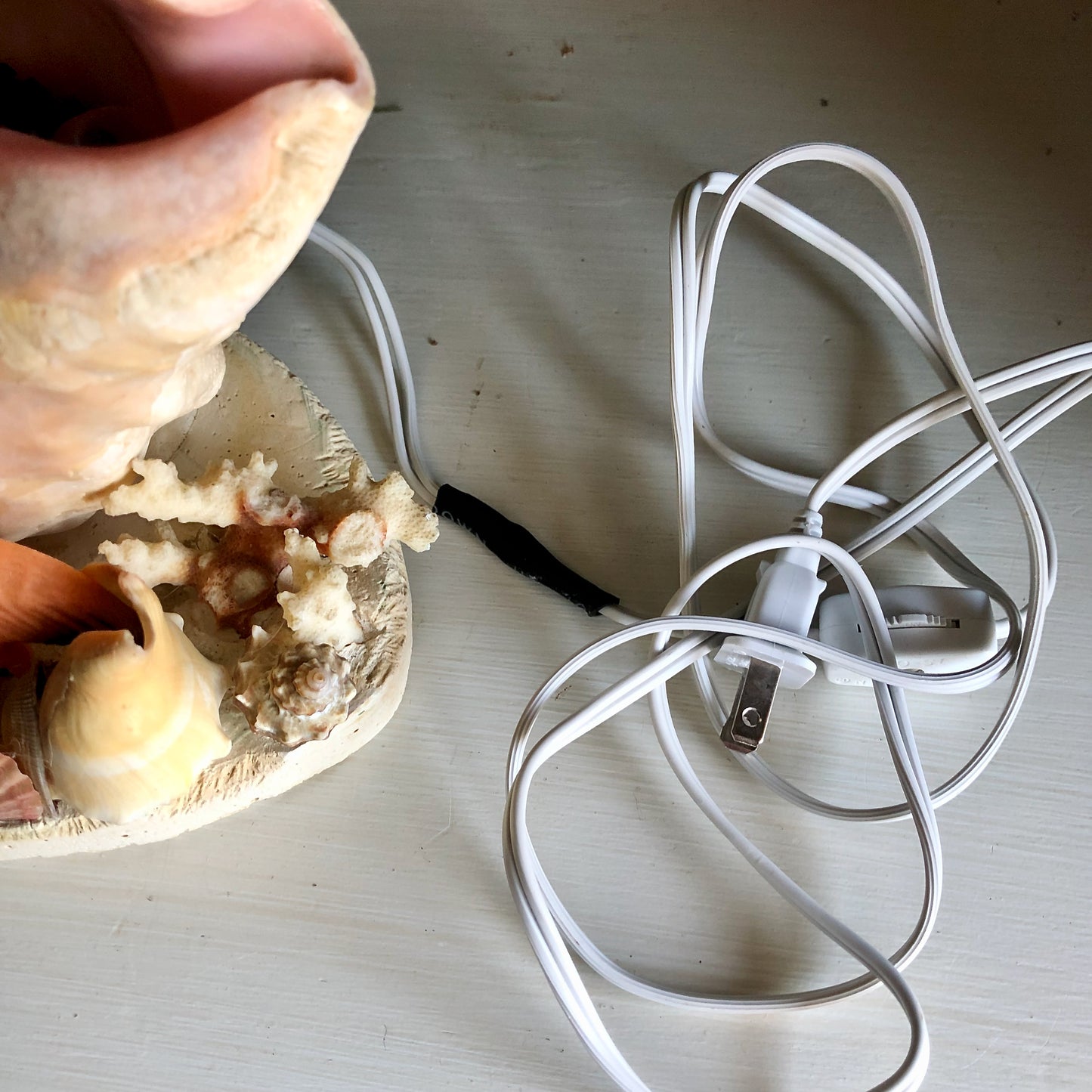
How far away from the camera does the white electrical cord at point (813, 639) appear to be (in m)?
0.34

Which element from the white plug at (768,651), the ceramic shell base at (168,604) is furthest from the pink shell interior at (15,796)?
the white plug at (768,651)

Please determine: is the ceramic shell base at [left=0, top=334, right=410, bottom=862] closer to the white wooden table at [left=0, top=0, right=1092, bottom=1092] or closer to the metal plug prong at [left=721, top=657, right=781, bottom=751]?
the white wooden table at [left=0, top=0, right=1092, bottom=1092]

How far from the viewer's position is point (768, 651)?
1.14 ft

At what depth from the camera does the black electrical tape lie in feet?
1.31

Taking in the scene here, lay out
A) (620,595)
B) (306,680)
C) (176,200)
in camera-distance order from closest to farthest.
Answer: (176,200) < (306,680) < (620,595)

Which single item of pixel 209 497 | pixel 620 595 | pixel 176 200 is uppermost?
pixel 176 200

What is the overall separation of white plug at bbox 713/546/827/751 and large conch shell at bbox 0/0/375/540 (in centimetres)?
22

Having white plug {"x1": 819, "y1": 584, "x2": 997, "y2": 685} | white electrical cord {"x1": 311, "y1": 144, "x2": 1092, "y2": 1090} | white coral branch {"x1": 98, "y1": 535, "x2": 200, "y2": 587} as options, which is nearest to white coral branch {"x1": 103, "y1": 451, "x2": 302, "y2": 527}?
white coral branch {"x1": 98, "y1": 535, "x2": 200, "y2": 587}

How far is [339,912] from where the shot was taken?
38 cm

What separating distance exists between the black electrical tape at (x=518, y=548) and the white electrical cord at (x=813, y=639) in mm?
11

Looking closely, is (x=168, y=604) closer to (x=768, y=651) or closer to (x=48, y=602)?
(x=48, y=602)

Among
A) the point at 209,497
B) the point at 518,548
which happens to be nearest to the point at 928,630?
the point at 518,548

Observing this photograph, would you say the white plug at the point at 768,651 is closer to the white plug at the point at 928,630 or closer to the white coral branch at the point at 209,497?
the white plug at the point at 928,630

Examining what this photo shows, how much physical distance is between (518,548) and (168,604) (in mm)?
149
